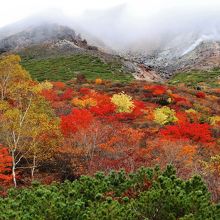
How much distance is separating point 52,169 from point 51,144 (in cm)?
287

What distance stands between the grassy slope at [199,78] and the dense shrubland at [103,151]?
189 feet

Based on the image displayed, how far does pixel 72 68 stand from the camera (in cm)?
14600

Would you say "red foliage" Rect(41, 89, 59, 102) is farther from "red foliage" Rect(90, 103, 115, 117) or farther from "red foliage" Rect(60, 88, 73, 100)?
"red foliage" Rect(90, 103, 115, 117)

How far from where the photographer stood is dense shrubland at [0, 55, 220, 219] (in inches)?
763

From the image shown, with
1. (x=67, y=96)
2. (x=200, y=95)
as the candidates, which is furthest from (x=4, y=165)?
(x=200, y=95)

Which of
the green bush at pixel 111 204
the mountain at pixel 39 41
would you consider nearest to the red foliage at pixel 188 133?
the green bush at pixel 111 204

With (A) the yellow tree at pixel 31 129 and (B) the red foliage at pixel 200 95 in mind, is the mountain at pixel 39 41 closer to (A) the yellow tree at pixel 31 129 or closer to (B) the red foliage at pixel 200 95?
(B) the red foliage at pixel 200 95

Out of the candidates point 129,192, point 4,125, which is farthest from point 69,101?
point 129,192

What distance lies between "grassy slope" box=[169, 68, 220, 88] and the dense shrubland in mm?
57749

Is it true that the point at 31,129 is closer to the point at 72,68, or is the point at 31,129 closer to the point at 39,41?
the point at 72,68

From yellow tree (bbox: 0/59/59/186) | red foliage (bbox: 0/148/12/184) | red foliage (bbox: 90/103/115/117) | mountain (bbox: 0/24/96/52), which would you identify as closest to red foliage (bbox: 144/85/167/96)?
red foliage (bbox: 90/103/115/117)

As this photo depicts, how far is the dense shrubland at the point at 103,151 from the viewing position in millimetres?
19375

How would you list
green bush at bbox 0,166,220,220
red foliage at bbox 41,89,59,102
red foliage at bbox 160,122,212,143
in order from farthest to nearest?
red foliage at bbox 41,89,59,102 < red foliage at bbox 160,122,212,143 < green bush at bbox 0,166,220,220

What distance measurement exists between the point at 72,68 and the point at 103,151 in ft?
346
